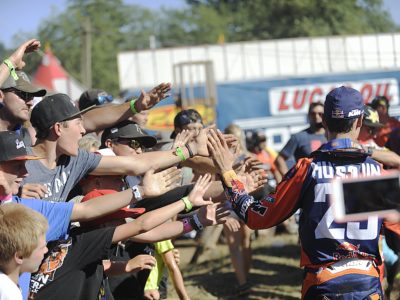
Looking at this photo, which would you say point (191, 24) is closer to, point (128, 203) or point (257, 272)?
point (257, 272)

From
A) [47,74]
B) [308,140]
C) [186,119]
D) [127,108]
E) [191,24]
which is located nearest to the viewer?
[127,108]

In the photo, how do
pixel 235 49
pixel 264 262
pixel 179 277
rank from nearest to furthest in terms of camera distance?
pixel 179 277, pixel 264 262, pixel 235 49

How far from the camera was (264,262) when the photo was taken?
36.2 feet

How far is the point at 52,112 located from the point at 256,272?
618cm

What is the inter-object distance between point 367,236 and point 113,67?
187 feet

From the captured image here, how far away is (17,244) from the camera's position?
350 centimetres

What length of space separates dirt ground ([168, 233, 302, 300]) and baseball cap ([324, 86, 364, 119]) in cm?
475

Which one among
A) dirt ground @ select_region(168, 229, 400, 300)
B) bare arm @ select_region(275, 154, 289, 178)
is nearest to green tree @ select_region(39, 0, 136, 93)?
dirt ground @ select_region(168, 229, 400, 300)

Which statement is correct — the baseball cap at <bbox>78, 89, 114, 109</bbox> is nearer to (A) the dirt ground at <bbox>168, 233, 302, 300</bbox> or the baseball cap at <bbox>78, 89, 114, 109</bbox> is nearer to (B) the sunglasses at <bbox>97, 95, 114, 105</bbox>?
(B) the sunglasses at <bbox>97, 95, 114, 105</bbox>

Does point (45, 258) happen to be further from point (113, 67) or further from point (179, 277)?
point (113, 67)

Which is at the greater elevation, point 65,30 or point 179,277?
point 65,30

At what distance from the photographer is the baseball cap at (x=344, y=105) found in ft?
13.5

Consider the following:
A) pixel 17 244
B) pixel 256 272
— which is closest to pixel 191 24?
pixel 256 272

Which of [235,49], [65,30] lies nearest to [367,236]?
[235,49]
